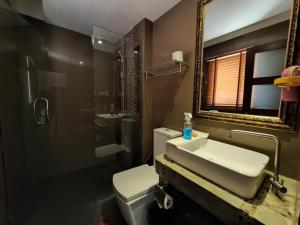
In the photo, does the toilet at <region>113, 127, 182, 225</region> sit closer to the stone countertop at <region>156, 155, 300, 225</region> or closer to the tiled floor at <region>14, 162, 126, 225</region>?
the tiled floor at <region>14, 162, 126, 225</region>

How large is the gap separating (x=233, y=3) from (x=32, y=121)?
252 cm

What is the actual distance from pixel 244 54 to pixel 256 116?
489mm

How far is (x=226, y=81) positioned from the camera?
1.14 m

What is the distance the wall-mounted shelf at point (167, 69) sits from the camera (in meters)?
1.45

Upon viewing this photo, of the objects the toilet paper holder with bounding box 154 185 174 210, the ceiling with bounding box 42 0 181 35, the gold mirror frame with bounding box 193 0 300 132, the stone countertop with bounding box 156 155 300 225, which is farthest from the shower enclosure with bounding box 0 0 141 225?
the stone countertop with bounding box 156 155 300 225

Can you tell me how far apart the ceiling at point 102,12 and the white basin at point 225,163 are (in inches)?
61.6

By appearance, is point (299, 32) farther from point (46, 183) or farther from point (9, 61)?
point (46, 183)

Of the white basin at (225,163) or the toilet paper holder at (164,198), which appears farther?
the toilet paper holder at (164,198)

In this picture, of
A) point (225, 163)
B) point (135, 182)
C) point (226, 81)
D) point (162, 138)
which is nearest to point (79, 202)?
point (135, 182)

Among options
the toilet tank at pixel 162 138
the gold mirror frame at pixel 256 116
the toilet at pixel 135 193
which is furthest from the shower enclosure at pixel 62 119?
the gold mirror frame at pixel 256 116

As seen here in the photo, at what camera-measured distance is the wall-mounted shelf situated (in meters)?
1.45

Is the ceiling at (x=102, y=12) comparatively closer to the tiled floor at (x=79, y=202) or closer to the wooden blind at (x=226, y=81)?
the wooden blind at (x=226, y=81)

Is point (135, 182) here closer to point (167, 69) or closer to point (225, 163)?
point (225, 163)

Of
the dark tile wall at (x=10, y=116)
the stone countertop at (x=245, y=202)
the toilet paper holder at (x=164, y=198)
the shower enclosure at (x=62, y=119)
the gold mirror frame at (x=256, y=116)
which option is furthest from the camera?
the shower enclosure at (x=62, y=119)
